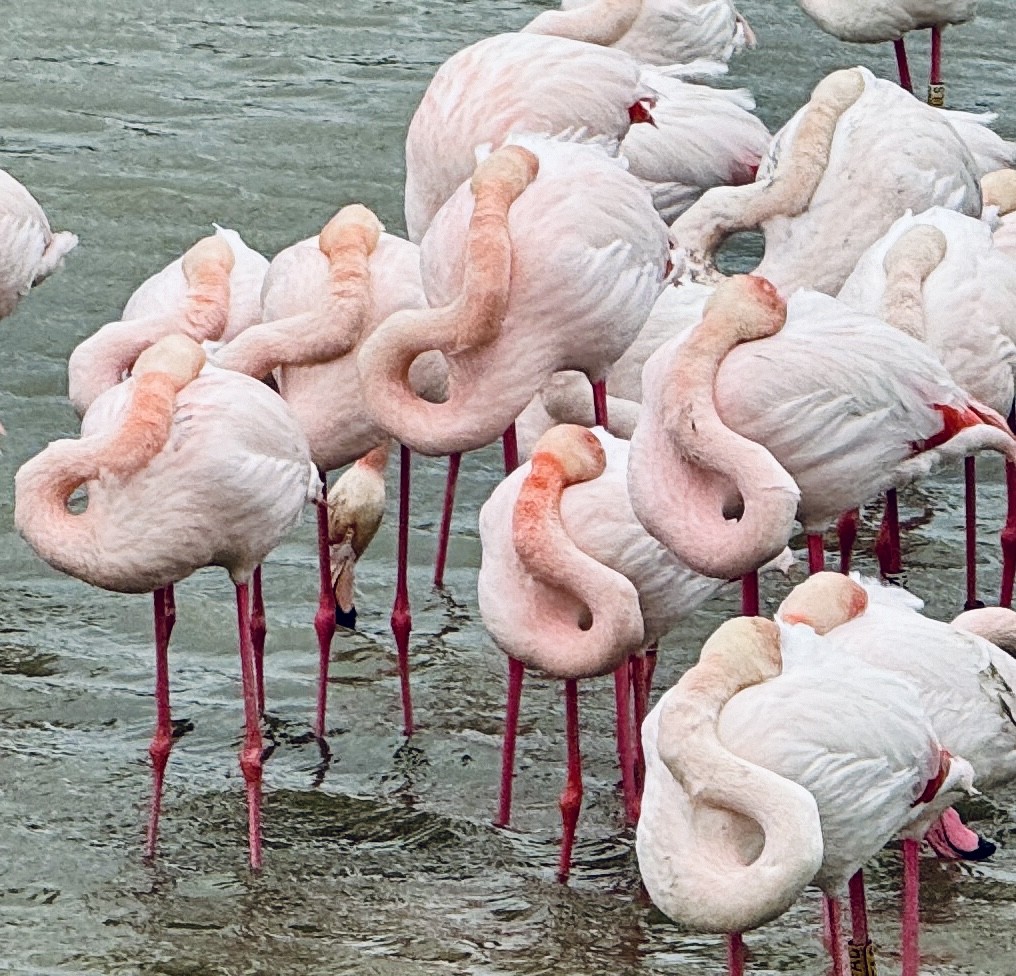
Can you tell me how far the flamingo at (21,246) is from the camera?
22.8ft

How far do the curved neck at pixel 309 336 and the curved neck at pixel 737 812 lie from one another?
1.74m

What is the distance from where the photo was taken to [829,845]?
4.16m

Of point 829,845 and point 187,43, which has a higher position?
point 829,845

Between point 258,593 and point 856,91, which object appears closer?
point 258,593

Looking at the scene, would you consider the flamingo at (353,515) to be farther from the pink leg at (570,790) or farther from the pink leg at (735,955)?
the pink leg at (735,955)

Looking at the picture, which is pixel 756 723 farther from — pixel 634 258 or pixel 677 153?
pixel 677 153

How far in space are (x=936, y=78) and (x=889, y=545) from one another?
3310 millimetres

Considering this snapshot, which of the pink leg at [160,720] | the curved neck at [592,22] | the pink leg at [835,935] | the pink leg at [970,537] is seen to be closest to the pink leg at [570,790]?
the pink leg at [835,935]

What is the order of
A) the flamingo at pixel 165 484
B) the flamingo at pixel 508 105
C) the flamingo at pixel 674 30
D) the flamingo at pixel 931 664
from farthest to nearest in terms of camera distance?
the flamingo at pixel 674 30
the flamingo at pixel 508 105
the flamingo at pixel 165 484
the flamingo at pixel 931 664

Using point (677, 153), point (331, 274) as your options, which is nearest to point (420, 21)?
point (677, 153)

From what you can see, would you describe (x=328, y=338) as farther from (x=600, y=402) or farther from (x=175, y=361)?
(x=600, y=402)

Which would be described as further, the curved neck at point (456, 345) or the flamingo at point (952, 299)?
the flamingo at point (952, 299)

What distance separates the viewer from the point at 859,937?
4414mm

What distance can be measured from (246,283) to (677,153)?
1.69 metres
